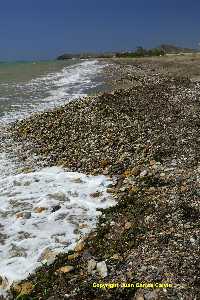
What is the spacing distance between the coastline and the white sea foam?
43 cm

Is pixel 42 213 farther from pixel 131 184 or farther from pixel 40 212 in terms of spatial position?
pixel 131 184

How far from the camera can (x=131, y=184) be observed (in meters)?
12.1

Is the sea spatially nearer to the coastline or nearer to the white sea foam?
the white sea foam

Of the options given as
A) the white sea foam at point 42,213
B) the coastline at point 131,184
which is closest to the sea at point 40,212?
the white sea foam at point 42,213

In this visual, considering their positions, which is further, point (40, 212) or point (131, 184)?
point (131, 184)

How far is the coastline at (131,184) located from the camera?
7.75m

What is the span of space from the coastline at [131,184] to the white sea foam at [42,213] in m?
0.43

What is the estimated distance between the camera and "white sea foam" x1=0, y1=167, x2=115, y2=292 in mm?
9219

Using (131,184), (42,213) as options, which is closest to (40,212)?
(42,213)

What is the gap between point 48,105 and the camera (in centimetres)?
2973

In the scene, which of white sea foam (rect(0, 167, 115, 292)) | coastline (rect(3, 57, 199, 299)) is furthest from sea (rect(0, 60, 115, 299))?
coastline (rect(3, 57, 199, 299))

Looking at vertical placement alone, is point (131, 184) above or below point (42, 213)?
above

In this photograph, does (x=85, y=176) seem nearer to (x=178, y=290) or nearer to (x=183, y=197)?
(x=183, y=197)

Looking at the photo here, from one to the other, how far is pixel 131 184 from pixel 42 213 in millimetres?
2476
